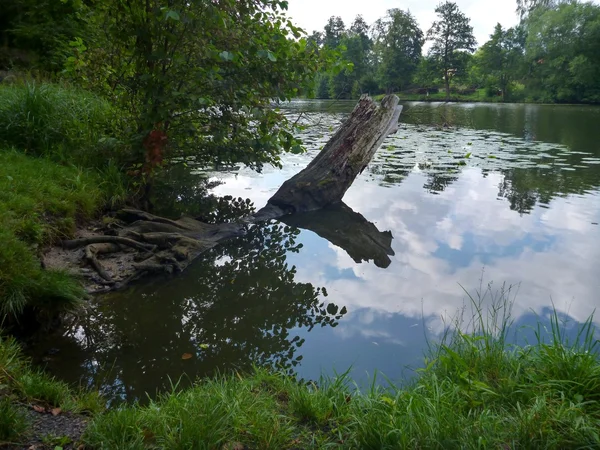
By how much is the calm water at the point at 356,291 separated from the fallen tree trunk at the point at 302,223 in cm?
13

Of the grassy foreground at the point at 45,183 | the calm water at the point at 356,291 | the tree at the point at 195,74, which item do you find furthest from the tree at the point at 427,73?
the grassy foreground at the point at 45,183

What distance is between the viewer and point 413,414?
9.08 ft

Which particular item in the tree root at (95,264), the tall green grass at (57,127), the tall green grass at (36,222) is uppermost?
the tall green grass at (57,127)

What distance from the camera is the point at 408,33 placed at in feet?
196

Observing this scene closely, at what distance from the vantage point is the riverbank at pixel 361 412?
8.26 ft

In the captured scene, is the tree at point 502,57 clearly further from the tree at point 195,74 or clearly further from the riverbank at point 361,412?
the riverbank at point 361,412

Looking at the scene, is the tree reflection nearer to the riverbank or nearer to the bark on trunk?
the riverbank

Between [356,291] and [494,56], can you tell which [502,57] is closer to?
[494,56]

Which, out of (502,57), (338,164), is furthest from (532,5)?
(338,164)

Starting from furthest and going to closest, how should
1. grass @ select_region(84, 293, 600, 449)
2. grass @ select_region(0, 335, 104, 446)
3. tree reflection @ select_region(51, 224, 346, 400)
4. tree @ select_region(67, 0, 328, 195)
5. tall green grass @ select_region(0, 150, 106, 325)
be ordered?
tree @ select_region(67, 0, 328, 195) < tall green grass @ select_region(0, 150, 106, 325) < tree reflection @ select_region(51, 224, 346, 400) < grass @ select_region(0, 335, 104, 446) < grass @ select_region(84, 293, 600, 449)

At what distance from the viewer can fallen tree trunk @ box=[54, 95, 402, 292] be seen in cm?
633

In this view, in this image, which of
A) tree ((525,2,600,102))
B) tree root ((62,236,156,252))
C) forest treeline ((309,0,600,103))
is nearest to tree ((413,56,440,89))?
forest treeline ((309,0,600,103))

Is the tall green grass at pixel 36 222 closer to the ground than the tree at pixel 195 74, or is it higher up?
closer to the ground

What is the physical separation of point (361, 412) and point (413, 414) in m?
0.33
